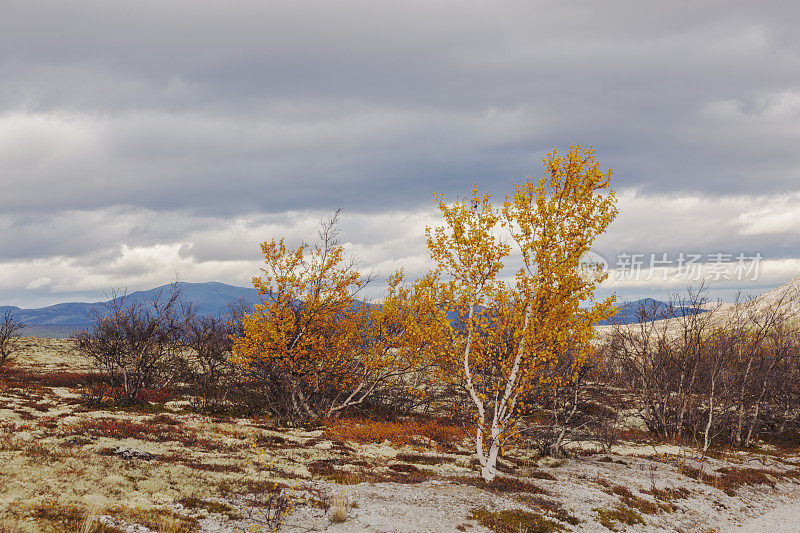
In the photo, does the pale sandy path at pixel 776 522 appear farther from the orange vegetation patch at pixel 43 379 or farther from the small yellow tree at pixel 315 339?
the orange vegetation patch at pixel 43 379

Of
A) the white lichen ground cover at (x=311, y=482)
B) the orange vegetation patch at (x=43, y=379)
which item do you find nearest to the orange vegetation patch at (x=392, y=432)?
the white lichen ground cover at (x=311, y=482)

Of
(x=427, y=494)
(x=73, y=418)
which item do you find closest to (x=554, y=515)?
(x=427, y=494)

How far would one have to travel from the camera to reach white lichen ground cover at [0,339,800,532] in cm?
1365

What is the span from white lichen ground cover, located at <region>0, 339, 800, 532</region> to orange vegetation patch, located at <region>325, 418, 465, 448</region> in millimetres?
948

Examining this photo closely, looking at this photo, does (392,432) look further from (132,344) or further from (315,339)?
(132,344)

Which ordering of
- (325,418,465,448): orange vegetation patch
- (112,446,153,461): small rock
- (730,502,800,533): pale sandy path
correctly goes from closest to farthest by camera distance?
(112,446,153,461): small rock → (730,502,800,533): pale sandy path → (325,418,465,448): orange vegetation patch

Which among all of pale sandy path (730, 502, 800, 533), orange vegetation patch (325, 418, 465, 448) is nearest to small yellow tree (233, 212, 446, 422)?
orange vegetation patch (325, 418, 465, 448)

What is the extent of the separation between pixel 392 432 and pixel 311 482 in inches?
585

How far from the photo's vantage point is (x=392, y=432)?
108 ft

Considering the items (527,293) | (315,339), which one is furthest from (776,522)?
(315,339)

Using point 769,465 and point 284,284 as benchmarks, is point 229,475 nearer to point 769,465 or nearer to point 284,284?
point 284,284

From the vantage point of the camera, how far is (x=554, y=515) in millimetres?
17078

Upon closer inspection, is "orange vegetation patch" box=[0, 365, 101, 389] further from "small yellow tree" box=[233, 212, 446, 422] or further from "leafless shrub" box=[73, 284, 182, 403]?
"small yellow tree" box=[233, 212, 446, 422]

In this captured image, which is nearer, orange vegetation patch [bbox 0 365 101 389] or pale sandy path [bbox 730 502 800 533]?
pale sandy path [bbox 730 502 800 533]
